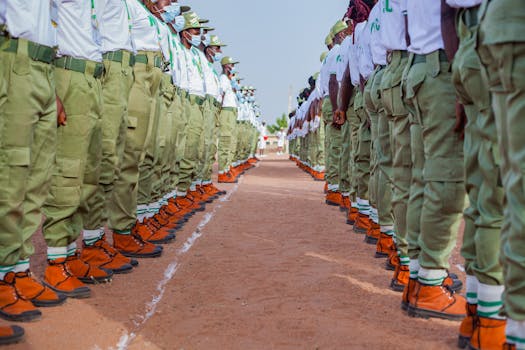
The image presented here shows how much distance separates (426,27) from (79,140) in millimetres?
2521

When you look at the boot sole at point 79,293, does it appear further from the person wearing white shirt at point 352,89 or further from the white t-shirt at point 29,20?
the person wearing white shirt at point 352,89

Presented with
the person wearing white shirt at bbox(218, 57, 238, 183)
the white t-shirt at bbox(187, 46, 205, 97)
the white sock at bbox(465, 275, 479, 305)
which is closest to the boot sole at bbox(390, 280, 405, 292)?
the white sock at bbox(465, 275, 479, 305)

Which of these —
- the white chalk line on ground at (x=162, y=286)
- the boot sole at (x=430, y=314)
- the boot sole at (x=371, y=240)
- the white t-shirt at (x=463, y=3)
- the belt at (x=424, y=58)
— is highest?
the white t-shirt at (x=463, y=3)

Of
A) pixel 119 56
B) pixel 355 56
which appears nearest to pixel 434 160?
pixel 119 56

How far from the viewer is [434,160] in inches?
143

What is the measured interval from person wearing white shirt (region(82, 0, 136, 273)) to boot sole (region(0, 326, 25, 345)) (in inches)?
73.2

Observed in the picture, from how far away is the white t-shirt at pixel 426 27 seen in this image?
374 cm

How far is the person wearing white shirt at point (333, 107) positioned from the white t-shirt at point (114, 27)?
4229mm

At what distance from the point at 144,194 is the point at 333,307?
3359mm

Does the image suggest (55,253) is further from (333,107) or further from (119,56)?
(333,107)

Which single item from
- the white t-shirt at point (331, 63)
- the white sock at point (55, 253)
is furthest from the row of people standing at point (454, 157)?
the white t-shirt at point (331, 63)

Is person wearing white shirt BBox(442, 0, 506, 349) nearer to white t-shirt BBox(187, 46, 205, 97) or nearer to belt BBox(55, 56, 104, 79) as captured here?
belt BBox(55, 56, 104, 79)

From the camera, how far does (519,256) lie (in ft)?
7.27

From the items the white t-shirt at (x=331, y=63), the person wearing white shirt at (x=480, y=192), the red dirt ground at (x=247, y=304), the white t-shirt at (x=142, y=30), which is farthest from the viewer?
the white t-shirt at (x=331, y=63)
